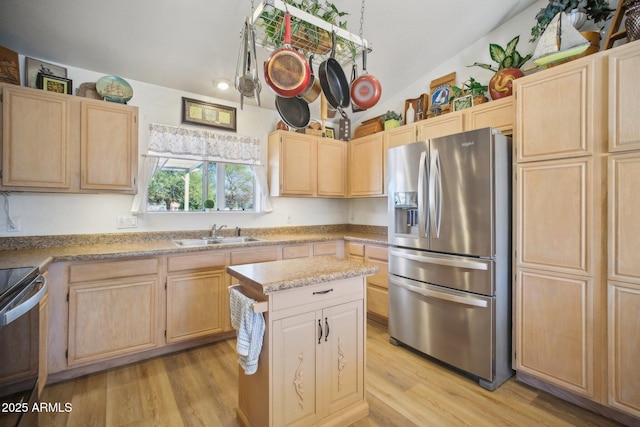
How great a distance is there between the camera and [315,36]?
1.76 meters

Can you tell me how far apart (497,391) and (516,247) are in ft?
3.31

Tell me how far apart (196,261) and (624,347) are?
118 inches

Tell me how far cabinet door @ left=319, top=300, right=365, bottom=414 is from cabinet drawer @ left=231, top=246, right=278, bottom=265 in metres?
1.45

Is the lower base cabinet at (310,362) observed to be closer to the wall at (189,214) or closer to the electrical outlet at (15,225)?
the wall at (189,214)

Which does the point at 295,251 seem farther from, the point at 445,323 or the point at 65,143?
the point at 65,143

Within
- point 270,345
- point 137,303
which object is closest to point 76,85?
point 137,303

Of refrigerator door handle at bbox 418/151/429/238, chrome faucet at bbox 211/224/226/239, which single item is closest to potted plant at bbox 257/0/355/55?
refrigerator door handle at bbox 418/151/429/238

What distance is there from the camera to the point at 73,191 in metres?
2.33

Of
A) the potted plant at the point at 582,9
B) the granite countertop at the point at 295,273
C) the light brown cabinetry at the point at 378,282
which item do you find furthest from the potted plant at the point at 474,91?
the granite countertop at the point at 295,273

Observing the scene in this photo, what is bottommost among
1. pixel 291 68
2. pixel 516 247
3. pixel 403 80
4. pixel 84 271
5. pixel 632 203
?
pixel 84 271

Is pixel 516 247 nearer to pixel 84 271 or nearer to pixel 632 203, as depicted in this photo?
pixel 632 203

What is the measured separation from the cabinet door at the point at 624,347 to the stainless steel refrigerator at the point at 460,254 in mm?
562

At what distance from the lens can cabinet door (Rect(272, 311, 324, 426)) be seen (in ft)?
4.72

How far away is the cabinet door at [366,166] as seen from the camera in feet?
11.6
